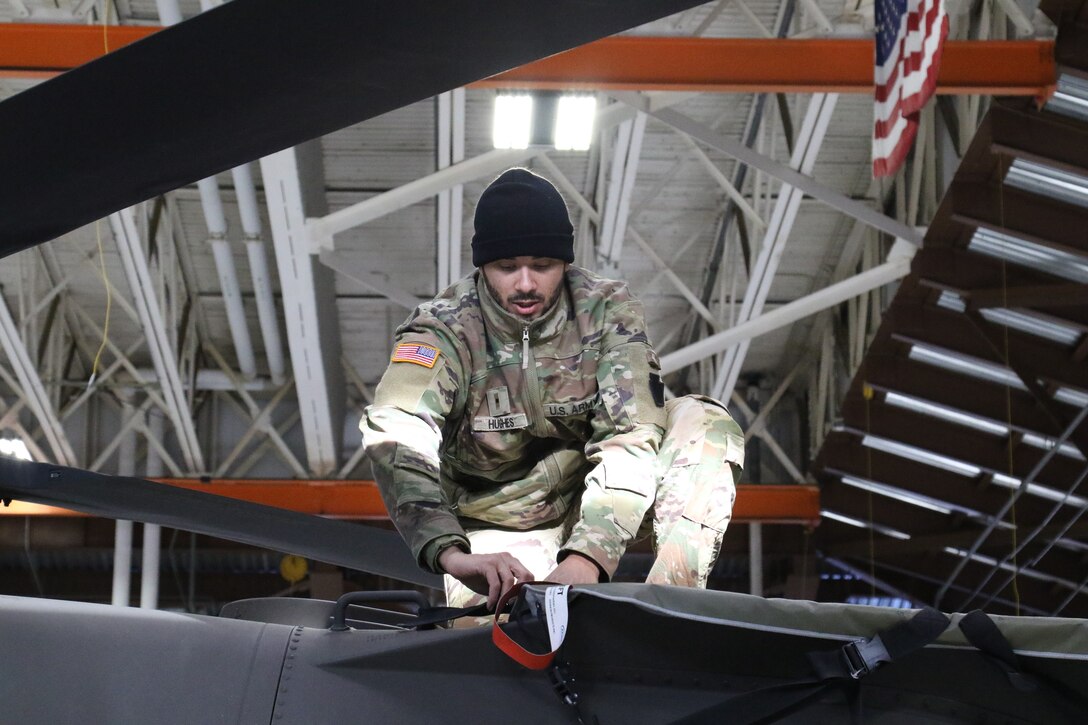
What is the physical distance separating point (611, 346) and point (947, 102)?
26.8 ft

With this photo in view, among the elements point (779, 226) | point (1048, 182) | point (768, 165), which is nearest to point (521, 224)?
point (768, 165)

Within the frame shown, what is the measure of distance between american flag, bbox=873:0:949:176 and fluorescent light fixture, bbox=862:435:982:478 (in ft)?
22.4

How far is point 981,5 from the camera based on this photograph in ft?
34.3

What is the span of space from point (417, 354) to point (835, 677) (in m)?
1.62

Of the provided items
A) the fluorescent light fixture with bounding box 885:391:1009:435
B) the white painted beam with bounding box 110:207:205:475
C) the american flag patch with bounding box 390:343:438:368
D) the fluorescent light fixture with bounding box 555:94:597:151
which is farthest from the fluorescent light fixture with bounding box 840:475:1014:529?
the american flag patch with bounding box 390:343:438:368

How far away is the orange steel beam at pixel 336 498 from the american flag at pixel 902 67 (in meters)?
7.00

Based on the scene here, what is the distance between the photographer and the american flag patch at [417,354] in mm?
3682

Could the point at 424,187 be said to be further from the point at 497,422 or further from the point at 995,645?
the point at 995,645

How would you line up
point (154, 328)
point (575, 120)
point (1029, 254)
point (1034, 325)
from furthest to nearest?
point (154, 328)
point (1034, 325)
point (1029, 254)
point (575, 120)

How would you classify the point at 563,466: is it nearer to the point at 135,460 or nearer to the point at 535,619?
the point at 535,619

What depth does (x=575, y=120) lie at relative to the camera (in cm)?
936

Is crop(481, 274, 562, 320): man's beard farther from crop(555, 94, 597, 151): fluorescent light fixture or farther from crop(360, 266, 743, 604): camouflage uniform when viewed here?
crop(555, 94, 597, 151): fluorescent light fixture

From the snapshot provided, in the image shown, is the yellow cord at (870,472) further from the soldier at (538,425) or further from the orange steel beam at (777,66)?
the soldier at (538,425)

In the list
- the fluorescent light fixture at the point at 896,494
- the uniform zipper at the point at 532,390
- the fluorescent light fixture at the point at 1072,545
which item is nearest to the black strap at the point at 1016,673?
the uniform zipper at the point at 532,390
